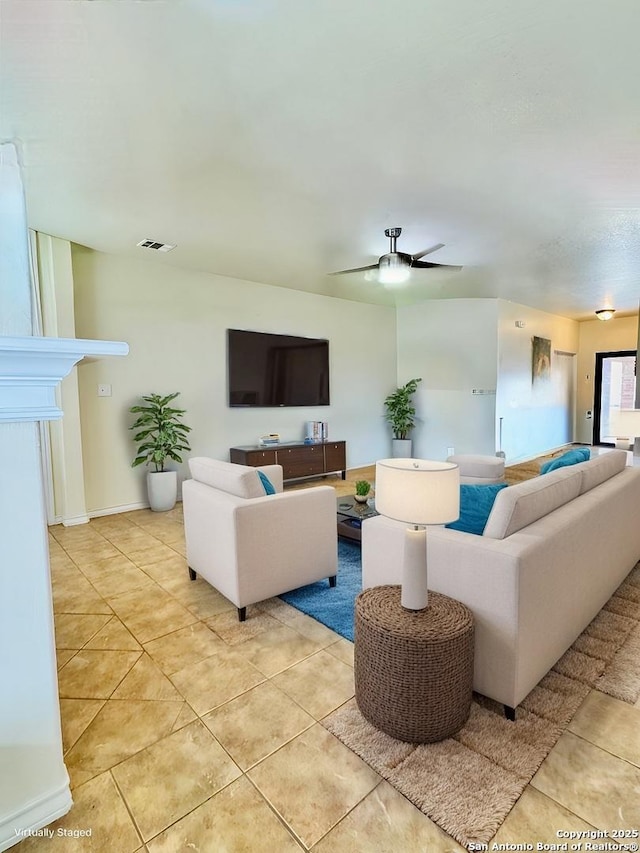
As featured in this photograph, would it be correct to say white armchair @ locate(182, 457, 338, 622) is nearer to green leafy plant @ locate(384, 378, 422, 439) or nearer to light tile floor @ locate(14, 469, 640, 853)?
light tile floor @ locate(14, 469, 640, 853)

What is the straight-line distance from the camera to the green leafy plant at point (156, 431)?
4320 mm

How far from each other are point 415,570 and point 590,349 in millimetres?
9062

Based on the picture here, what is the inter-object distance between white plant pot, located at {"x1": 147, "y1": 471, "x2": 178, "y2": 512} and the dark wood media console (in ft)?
2.62

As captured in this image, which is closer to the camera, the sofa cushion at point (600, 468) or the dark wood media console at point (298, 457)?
the sofa cushion at point (600, 468)

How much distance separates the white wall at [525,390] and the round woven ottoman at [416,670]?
5.45 m

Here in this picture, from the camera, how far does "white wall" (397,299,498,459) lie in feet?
20.9

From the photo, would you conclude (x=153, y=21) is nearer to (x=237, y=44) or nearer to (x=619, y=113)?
(x=237, y=44)

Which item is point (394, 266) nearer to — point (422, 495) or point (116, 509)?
point (422, 495)

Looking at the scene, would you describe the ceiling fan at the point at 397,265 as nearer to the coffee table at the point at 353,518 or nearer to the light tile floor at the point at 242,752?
the coffee table at the point at 353,518

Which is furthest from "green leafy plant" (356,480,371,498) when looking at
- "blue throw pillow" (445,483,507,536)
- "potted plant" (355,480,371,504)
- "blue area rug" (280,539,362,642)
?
"blue throw pillow" (445,483,507,536)

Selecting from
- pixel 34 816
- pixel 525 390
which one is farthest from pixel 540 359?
pixel 34 816

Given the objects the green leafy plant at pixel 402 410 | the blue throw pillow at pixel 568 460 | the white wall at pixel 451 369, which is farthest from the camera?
the green leafy plant at pixel 402 410

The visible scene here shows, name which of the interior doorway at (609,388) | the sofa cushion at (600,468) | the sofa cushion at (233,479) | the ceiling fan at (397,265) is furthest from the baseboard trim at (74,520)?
the interior doorway at (609,388)

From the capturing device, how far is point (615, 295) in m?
6.23
